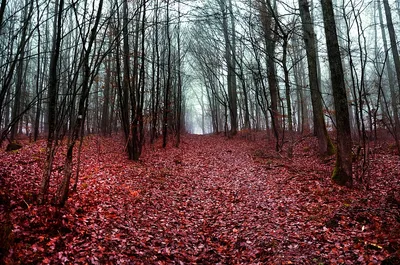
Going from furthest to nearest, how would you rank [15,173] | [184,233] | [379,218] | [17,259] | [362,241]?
[15,173] < [184,233] < [379,218] < [362,241] < [17,259]

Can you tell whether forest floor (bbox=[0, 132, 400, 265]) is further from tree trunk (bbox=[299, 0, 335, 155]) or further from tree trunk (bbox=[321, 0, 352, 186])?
tree trunk (bbox=[299, 0, 335, 155])

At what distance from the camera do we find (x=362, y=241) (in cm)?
415

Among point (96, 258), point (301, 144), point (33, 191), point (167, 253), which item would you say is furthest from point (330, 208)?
point (301, 144)

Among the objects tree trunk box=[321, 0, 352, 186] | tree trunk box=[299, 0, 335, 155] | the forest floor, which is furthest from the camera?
tree trunk box=[299, 0, 335, 155]

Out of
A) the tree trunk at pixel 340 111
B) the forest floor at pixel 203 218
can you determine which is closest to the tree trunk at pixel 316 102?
the forest floor at pixel 203 218

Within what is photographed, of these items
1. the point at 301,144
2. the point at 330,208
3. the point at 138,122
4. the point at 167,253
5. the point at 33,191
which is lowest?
the point at 167,253

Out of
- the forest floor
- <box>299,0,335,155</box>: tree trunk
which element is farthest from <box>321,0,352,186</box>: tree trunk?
<box>299,0,335,155</box>: tree trunk

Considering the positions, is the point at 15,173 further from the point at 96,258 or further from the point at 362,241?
the point at 362,241

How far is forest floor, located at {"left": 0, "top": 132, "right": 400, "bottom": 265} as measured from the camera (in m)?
3.94

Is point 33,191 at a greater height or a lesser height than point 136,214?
greater

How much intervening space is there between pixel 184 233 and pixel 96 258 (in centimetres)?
→ 189

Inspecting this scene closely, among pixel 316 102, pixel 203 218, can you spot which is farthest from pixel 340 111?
pixel 203 218

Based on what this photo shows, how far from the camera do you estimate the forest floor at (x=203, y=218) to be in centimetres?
394

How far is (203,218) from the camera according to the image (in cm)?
600
